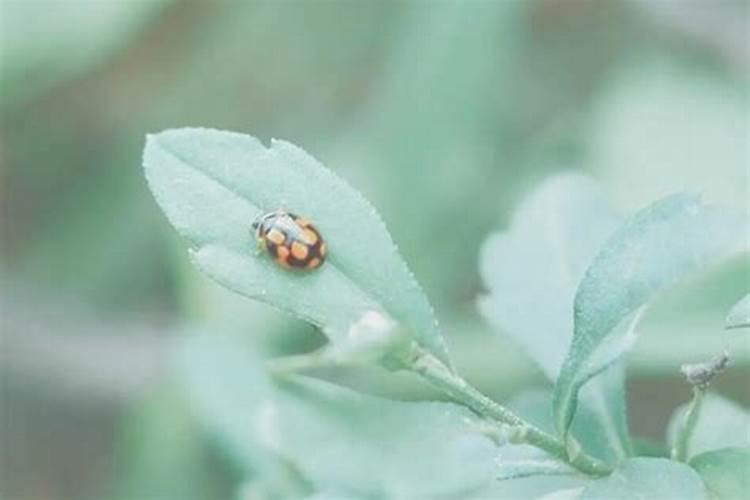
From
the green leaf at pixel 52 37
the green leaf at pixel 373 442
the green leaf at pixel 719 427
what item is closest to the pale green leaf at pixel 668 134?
the green leaf at pixel 52 37

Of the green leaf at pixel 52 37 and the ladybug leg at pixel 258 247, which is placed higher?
the green leaf at pixel 52 37

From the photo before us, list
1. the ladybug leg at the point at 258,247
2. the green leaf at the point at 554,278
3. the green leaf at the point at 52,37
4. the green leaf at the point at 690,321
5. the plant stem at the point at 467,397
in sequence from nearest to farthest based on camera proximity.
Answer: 1. the plant stem at the point at 467,397
2. the ladybug leg at the point at 258,247
3. the green leaf at the point at 554,278
4. the green leaf at the point at 690,321
5. the green leaf at the point at 52,37

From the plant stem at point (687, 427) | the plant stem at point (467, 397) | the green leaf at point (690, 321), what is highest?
the green leaf at point (690, 321)

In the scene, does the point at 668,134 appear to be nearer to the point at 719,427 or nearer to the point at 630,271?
the point at 719,427

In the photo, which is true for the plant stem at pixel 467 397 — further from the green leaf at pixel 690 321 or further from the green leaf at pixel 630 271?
the green leaf at pixel 690 321

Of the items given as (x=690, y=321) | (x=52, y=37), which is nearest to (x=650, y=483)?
(x=690, y=321)

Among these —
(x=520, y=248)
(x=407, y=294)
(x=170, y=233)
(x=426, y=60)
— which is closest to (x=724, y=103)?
(x=426, y=60)
